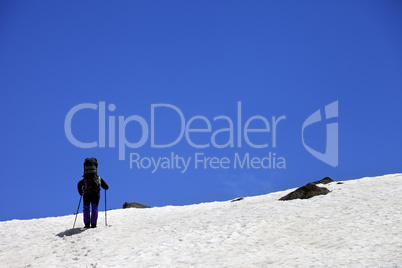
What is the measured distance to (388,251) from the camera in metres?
11.7

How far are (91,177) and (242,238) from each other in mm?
7870

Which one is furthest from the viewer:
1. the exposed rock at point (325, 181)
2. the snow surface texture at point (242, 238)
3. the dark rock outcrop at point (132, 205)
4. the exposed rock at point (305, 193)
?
the exposed rock at point (325, 181)

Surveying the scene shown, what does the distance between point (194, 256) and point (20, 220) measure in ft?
45.6

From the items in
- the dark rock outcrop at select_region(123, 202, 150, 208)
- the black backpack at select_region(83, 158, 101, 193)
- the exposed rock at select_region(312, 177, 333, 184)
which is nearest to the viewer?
the black backpack at select_region(83, 158, 101, 193)

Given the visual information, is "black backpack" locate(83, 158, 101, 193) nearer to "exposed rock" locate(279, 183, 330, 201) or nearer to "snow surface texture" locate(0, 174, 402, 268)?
"snow surface texture" locate(0, 174, 402, 268)

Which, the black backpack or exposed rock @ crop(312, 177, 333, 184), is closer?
the black backpack

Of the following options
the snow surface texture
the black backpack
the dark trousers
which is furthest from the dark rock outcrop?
the black backpack

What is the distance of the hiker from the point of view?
63.6 ft

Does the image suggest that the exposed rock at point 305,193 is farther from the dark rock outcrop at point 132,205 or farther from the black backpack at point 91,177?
the dark rock outcrop at point 132,205

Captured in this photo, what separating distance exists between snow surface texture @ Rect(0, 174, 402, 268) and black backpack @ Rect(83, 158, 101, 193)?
1.74m

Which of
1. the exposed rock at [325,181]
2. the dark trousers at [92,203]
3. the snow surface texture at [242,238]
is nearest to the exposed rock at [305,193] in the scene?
the snow surface texture at [242,238]

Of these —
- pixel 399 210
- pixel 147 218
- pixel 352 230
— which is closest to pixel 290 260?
pixel 352 230

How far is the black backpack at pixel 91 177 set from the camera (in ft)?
63.5

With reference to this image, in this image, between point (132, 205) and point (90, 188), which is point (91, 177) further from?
point (132, 205)
